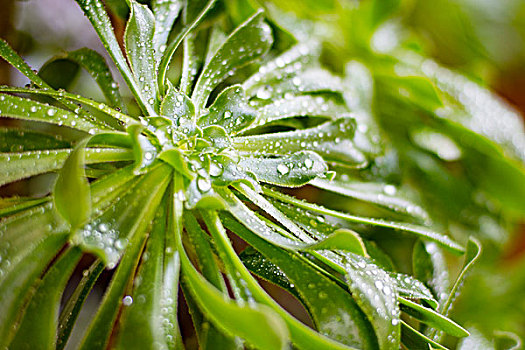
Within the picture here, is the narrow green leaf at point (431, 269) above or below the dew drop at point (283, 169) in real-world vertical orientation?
below

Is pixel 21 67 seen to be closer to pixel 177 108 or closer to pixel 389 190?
pixel 177 108

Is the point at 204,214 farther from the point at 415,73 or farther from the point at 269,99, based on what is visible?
the point at 415,73

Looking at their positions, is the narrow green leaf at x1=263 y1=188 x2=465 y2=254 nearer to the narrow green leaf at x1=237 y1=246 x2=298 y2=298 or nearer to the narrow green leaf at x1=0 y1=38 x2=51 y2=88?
the narrow green leaf at x1=237 y1=246 x2=298 y2=298

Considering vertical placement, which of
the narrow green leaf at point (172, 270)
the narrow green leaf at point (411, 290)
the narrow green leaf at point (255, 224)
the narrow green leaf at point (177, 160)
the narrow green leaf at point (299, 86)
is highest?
the narrow green leaf at point (299, 86)

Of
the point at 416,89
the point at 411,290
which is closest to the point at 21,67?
the point at 411,290

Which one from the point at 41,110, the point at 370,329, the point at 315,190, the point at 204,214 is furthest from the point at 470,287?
the point at 41,110

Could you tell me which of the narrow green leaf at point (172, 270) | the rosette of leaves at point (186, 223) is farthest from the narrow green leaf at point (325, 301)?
the narrow green leaf at point (172, 270)

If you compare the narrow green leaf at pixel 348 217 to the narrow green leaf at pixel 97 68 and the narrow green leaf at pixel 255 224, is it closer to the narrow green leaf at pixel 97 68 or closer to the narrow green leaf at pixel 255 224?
the narrow green leaf at pixel 255 224
